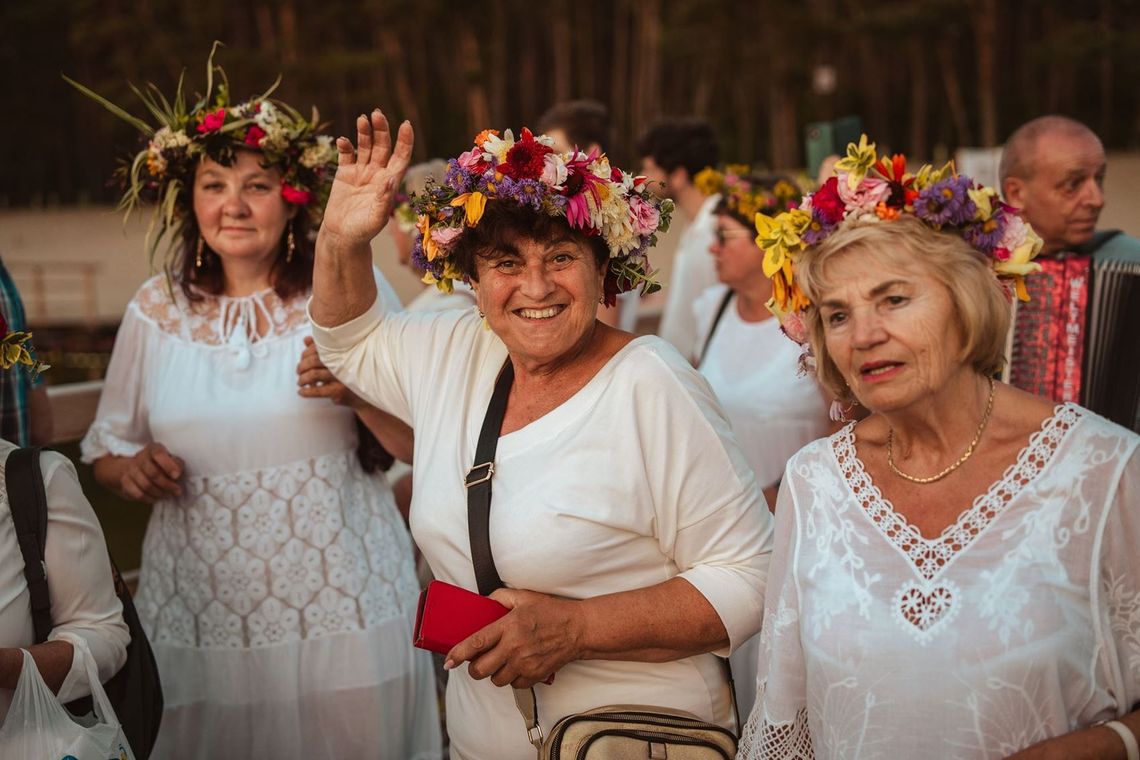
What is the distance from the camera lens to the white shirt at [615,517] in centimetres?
284

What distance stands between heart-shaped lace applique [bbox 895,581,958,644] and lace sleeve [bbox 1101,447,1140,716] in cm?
30

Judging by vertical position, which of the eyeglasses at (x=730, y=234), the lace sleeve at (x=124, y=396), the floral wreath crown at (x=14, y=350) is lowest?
the lace sleeve at (x=124, y=396)

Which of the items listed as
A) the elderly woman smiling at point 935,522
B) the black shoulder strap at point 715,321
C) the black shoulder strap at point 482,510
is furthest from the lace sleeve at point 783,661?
the black shoulder strap at point 715,321

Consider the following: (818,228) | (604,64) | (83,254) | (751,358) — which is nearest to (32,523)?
(818,228)

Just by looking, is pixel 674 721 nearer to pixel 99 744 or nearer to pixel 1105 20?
pixel 99 744

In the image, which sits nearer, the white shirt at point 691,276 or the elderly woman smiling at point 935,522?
the elderly woman smiling at point 935,522

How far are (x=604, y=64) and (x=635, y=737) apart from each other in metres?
36.1

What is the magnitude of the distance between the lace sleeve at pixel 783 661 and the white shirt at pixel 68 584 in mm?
1582

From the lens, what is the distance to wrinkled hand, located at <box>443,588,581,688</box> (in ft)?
9.02

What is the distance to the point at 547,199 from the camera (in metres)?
2.88

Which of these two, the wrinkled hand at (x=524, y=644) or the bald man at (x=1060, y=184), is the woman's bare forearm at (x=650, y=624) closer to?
the wrinkled hand at (x=524, y=644)

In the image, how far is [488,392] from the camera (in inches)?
123

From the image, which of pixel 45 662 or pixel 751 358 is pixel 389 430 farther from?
pixel 751 358

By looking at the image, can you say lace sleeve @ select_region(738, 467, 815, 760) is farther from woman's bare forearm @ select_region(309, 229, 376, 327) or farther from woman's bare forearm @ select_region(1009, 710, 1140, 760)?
woman's bare forearm @ select_region(309, 229, 376, 327)
